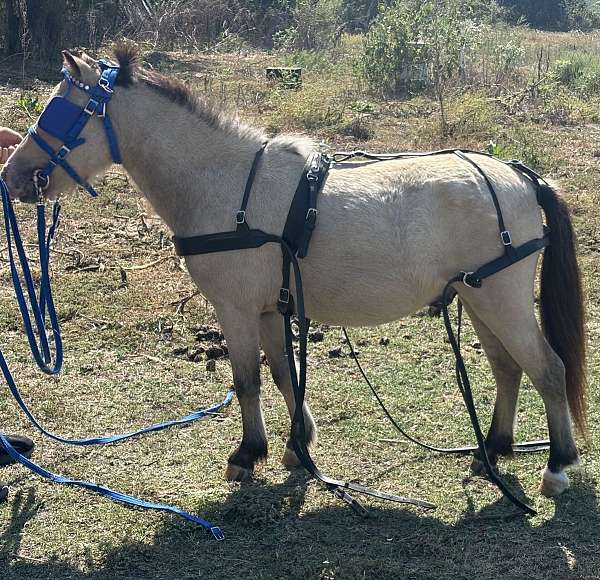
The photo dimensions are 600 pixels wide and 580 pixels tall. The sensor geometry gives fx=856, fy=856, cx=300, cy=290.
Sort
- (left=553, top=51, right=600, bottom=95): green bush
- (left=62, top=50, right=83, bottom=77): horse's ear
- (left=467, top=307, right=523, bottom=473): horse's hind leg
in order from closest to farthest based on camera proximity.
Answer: (left=62, top=50, right=83, bottom=77): horse's ear
(left=467, top=307, right=523, bottom=473): horse's hind leg
(left=553, top=51, right=600, bottom=95): green bush

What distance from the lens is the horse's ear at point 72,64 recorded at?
3885 mm

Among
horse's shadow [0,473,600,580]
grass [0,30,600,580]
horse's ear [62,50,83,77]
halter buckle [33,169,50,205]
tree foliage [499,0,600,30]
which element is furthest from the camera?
tree foliage [499,0,600,30]

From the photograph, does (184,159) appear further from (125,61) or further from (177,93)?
(125,61)

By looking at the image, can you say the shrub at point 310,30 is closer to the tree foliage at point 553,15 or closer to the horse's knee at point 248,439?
the horse's knee at point 248,439

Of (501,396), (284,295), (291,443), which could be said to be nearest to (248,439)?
(291,443)

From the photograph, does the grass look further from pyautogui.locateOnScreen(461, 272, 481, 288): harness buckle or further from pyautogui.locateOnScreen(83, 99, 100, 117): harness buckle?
pyautogui.locateOnScreen(461, 272, 481, 288): harness buckle

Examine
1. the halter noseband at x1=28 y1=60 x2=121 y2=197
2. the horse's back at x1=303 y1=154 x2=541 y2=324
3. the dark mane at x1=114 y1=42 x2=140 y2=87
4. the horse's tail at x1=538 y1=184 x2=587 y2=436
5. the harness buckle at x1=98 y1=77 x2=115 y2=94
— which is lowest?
the horse's tail at x1=538 y1=184 x2=587 y2=436

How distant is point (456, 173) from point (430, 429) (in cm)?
154

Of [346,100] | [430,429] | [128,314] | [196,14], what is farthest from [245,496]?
[196,14]

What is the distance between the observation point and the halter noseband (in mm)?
3928

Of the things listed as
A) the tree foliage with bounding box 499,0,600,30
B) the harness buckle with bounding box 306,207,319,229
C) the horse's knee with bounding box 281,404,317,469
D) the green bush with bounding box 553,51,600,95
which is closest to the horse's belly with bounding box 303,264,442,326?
the harness buckle with bounding box 306,207,319,229

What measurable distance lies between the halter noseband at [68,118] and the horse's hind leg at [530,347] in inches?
73.9

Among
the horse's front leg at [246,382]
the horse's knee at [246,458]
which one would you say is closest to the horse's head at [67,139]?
the horse's front leg at [246,382]

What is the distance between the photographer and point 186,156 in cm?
412
